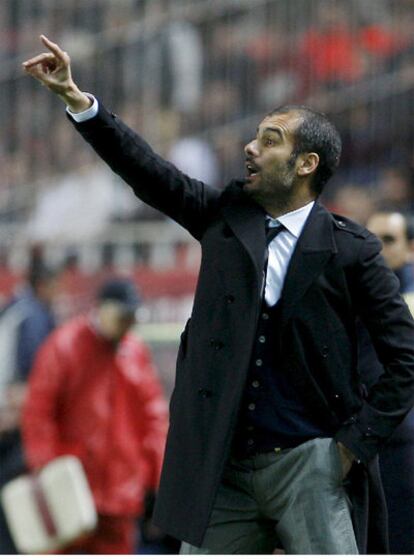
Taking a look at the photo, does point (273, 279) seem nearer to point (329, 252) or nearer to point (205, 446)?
point (329, 252)

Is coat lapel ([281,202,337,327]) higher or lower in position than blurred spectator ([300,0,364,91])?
lower

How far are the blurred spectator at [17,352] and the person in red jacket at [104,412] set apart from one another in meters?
0.20

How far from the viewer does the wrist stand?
164 inches

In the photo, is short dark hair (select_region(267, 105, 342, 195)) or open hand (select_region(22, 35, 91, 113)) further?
short dark hair (select_region(267, 105, 342, 195))

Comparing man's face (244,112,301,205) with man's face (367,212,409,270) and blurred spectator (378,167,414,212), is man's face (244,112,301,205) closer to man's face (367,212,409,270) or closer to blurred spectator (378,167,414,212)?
man's face (367,212,409,270)

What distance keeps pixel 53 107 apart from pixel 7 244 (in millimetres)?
962

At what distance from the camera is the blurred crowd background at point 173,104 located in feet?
32.9

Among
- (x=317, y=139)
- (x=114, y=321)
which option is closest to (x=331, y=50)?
(x=114, y=321)

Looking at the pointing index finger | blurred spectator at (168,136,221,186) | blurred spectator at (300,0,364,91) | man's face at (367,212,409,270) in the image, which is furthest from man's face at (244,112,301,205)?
blurred spectator at (300,0,364,91)

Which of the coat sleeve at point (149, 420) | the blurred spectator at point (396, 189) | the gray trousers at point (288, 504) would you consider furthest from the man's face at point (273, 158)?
the blurred spectator at point (396, 189)

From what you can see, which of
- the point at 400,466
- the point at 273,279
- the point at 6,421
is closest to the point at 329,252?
the point at 273,279

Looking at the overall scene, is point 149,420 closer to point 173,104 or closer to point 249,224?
point 173,104

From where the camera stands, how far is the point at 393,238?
19.3ft

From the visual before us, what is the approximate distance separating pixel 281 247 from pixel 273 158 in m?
0.23
